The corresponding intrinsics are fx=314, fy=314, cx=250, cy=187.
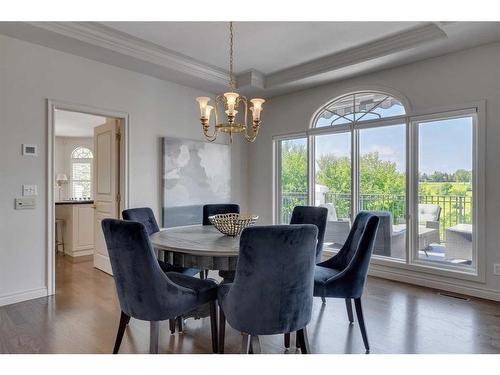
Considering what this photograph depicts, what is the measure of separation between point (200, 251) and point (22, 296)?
2.40m

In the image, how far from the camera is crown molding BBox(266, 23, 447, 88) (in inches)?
128

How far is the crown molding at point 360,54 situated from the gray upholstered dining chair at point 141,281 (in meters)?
3.28

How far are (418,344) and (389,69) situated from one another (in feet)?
10.5

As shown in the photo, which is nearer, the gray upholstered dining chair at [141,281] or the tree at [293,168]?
the gray upholstered dining chair at [141,281]

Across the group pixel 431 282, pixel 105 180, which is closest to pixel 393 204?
pixel 431 282

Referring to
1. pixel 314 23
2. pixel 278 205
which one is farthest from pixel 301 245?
pixel 278 205

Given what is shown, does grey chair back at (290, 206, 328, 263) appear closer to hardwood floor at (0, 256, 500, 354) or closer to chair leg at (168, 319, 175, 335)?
hardwood floor at (0, 256, 500, 354)

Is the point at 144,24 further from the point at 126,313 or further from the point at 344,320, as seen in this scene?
the point at 344,320

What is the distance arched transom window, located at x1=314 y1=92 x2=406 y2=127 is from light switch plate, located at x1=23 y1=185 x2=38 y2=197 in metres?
3.74

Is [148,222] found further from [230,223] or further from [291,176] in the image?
[291,176]

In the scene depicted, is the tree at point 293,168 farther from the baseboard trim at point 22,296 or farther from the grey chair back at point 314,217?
the baseboard trim at point 22,296

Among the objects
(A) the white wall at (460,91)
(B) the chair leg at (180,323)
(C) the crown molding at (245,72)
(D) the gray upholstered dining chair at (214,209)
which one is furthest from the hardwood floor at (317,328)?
(C) the crown molding at (245,72)

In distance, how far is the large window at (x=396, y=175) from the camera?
3580mm

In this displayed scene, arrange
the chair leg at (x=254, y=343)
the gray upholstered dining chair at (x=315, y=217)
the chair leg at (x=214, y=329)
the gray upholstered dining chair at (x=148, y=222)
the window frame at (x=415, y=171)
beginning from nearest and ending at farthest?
the chair leg at (x=254, y=343)
the chair leg at (x=214, y=329)
the gray upholstered dining chair at (x=148, y=222)
the gray upholstered dining chair at (x=315, y=217)
the window frame at (x=415, y=171)
